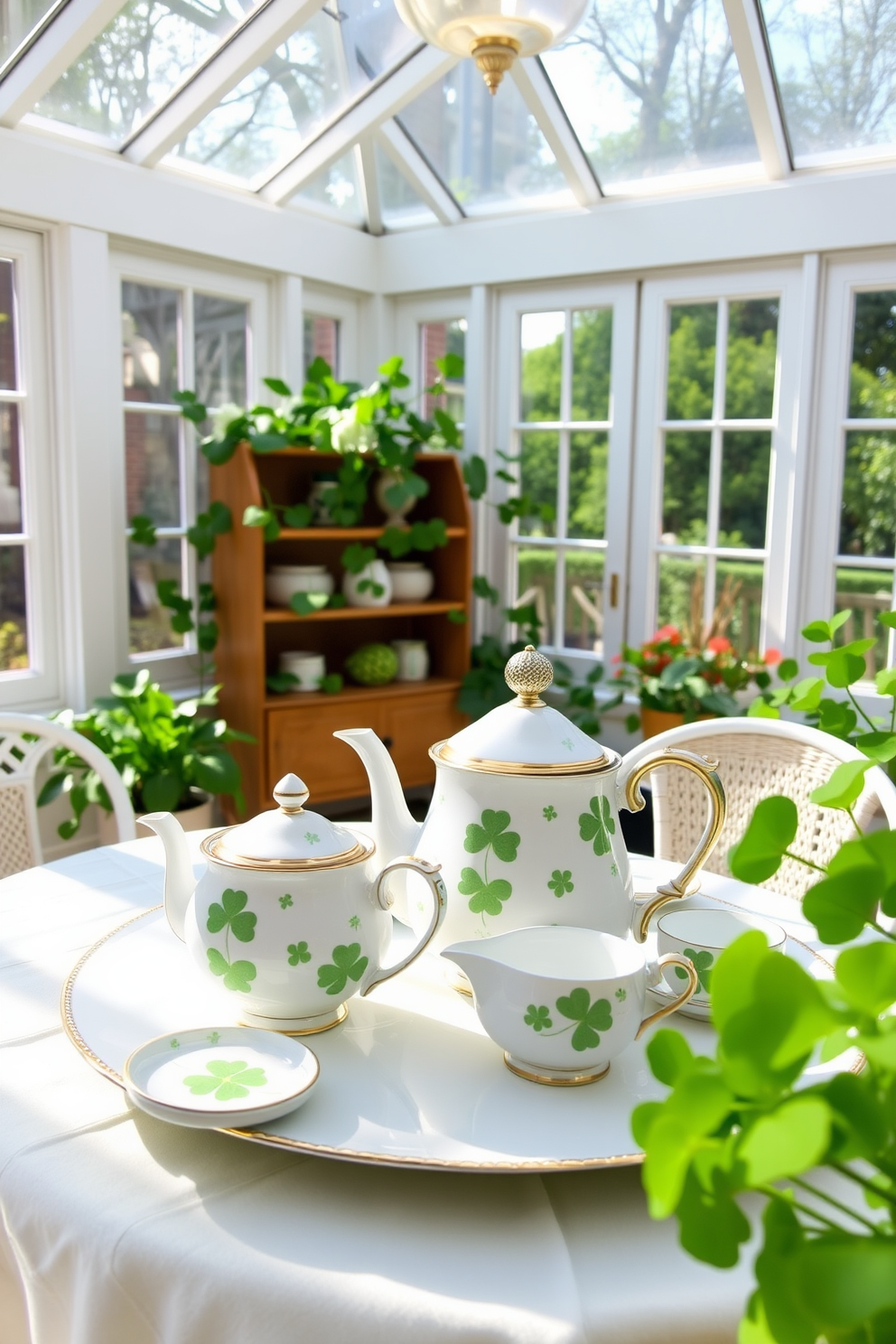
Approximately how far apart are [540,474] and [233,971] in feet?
9.75

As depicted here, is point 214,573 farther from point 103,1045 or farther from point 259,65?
point 103,1045

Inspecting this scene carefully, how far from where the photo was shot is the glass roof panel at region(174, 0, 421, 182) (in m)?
2.96

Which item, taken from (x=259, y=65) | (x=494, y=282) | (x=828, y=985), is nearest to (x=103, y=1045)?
(x=828, y=985)

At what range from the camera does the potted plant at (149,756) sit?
270cm

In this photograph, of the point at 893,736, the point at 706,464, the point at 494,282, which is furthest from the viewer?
the point at 494,282

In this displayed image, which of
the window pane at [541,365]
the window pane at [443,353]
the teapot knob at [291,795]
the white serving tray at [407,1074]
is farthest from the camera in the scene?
the window pane at [443,353]

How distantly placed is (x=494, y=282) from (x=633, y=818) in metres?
1.78

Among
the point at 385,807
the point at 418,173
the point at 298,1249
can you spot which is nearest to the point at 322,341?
the point at 418,173

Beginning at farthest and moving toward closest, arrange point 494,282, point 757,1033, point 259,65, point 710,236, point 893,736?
point 494,282 < point 710,236 < point 259,65 < point 893,736 < point 757,1033

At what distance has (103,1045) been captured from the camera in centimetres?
95

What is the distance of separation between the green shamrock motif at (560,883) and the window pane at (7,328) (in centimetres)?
246

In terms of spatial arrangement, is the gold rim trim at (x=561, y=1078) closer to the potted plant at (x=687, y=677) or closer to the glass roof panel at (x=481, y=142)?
the potted plant at (x=687, y=677)

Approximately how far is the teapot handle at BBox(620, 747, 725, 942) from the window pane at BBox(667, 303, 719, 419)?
8.30 ft

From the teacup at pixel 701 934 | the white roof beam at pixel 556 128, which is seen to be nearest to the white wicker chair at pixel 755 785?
the teacup at pixel 701 934
